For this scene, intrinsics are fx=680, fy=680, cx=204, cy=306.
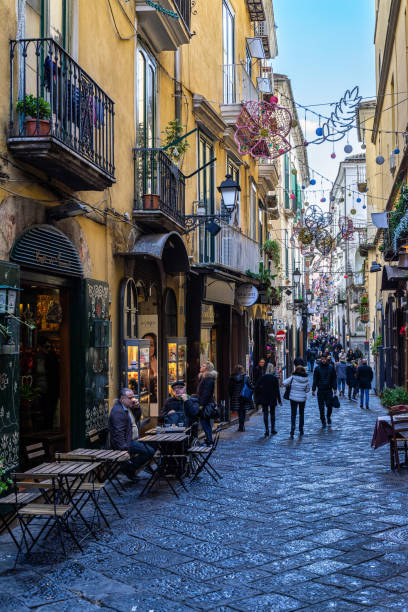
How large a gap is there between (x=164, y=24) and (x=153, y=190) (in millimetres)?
3047

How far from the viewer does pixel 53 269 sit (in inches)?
325

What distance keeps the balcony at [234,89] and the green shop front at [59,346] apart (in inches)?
373

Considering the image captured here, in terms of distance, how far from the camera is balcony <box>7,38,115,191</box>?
23.5 feet

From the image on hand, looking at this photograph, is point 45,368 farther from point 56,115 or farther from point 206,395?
point 56,115

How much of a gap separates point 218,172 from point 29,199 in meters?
11.1

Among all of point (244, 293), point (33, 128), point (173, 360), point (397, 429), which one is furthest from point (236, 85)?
point (33, 128)

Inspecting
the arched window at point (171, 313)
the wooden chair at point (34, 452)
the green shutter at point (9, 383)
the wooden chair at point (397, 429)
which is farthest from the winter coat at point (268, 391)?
the green shutter at point (9, 383)

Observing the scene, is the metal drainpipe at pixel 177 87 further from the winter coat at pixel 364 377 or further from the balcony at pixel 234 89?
the winter coat at pixel 364 377

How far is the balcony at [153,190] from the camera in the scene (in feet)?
38.0

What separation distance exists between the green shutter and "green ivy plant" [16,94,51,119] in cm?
164

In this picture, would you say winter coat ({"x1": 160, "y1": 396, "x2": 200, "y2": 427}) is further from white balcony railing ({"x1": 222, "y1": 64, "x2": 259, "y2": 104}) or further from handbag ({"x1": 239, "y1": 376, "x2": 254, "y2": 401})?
white balcony railing ({"x1": 222, "y1": 64, "x2": 259, "y2": 104})

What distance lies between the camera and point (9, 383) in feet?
23.1

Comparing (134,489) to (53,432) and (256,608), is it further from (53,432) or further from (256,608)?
(256,608)

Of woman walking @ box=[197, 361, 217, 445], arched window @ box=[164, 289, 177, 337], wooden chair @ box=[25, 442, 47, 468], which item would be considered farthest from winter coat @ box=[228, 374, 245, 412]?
wooden chair @ box=[25, 442, 47, 468]
